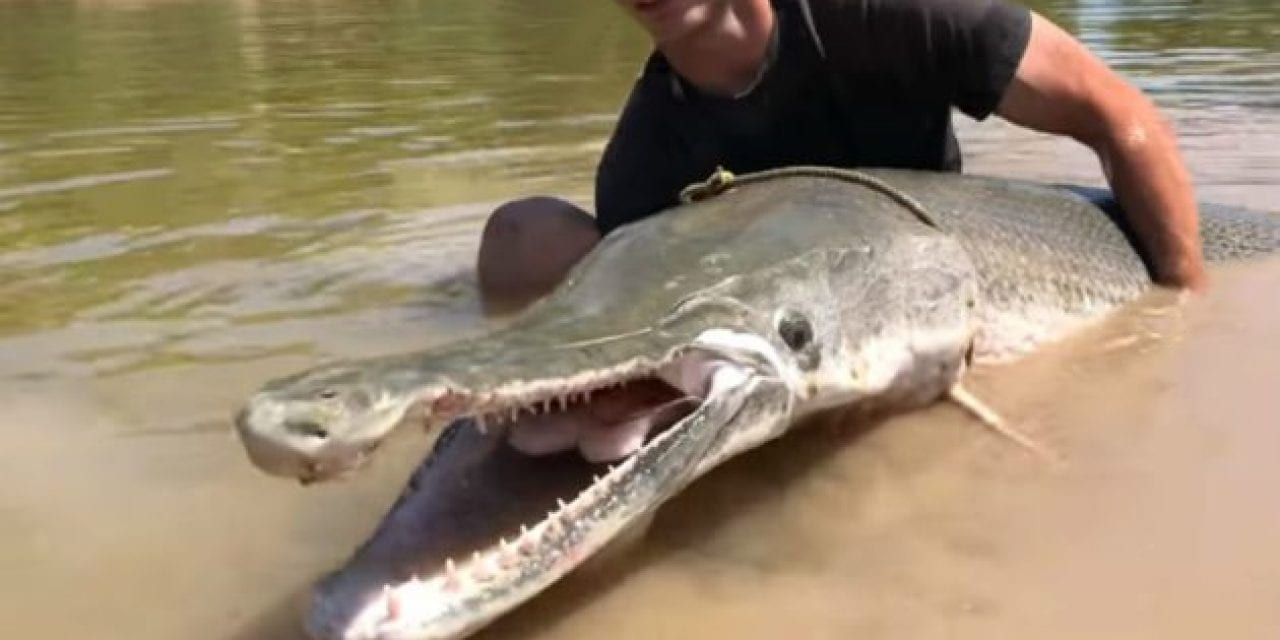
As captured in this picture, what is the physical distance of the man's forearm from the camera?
3006mm

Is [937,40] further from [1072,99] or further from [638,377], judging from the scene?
[638,377]

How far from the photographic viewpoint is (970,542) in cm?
185

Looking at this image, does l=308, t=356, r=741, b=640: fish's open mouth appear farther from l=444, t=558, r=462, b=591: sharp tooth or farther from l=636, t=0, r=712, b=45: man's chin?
l=636, t=0, r=712, b=45: man's chin

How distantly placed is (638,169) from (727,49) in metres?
0.46

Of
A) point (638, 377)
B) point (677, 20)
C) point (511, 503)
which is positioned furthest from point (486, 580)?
point (677, 20)

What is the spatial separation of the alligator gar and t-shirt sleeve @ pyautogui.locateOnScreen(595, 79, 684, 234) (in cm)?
68

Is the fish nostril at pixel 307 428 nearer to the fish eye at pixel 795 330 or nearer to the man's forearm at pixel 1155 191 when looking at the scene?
the fish eye at pixel 795 330

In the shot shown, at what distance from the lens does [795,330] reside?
2008 millimetres

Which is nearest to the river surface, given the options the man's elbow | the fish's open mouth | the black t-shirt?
the fish's open mouth

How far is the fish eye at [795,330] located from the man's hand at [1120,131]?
1.10 m

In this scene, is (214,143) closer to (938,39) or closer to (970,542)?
(938,39)

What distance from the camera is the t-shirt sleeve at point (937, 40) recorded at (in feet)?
9.32

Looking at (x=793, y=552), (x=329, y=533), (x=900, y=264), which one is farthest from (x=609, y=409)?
(x=900, y=264)

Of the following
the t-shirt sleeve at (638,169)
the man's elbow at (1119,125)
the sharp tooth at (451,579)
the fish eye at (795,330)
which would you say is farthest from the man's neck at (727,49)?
the sharp tooth at (451,579)
